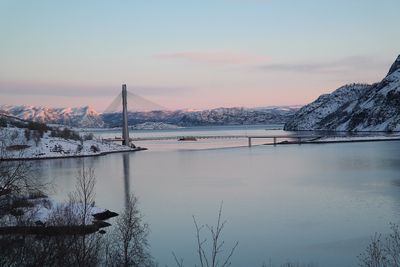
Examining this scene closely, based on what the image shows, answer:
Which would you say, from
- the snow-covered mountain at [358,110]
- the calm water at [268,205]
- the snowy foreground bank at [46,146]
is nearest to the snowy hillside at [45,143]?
the snowy foreground bank at [46,146]

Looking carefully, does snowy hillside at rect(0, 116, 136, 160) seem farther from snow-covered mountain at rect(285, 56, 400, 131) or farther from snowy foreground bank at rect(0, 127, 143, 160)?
snow-covered mountain at rect(285, 56, 400, 131)

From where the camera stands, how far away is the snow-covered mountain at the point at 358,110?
110500mm

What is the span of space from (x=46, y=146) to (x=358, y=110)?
291 feet

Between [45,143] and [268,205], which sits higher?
[45,143]

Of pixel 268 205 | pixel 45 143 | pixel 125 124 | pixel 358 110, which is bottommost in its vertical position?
pixel 268 205

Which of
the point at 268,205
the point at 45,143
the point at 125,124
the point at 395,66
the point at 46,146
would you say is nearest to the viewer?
the point at 268,205

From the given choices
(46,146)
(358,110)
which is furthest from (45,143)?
(358,110)

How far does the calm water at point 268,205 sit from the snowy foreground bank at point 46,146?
66.4 ft

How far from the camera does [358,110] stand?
124 meters

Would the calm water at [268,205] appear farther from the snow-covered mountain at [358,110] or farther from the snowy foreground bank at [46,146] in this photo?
the snow-covered mountain at [358,110]

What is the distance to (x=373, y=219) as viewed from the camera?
16.0 metres

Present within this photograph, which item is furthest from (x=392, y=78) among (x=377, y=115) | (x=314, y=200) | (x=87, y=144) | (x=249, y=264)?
(x=249, y=264)

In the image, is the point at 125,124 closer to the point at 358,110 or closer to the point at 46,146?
the point at 46,146

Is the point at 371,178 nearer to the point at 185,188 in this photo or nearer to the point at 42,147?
the point at 185,188
